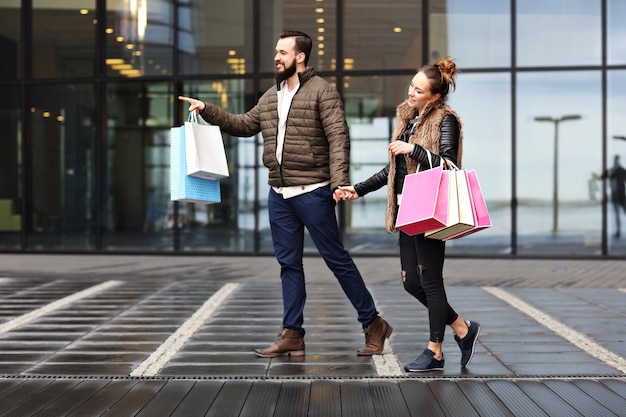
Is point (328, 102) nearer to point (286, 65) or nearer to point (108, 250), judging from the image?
point (286, 65)

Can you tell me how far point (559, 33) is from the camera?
14578 mm

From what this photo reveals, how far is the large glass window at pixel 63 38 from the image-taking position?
15.5m

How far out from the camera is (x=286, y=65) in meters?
5.40

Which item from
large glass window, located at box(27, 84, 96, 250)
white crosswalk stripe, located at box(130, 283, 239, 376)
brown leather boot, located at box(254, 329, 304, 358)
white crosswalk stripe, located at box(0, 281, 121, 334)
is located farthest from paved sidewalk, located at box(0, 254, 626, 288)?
brown leather boot, located at box(254, 329, 304, 358)

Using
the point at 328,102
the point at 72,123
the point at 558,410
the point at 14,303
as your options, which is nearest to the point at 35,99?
the point at 72,123

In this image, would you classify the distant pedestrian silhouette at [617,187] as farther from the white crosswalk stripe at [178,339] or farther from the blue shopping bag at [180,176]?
the blue shopping bag at [180,176]

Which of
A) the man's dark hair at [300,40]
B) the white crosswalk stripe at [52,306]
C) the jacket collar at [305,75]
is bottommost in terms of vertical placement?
the white crosswalk stripe at [52,306]

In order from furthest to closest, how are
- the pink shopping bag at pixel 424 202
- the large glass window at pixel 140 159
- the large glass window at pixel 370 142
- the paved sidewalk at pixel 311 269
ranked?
the large glass window at pixel 140 159
the large glass window at pixel 370 142
the paved sidewalk at pixel 311 269
the pink shopping bag at pixel 424 202

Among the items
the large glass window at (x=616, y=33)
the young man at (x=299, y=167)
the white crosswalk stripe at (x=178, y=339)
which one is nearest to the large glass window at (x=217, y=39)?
the large glass window at (x=616, y=33)

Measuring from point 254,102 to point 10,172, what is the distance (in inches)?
182

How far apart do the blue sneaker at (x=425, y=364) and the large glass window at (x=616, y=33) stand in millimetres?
10781

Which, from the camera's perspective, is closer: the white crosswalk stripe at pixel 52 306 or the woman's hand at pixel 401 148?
the woman's hand at pixel 401 148

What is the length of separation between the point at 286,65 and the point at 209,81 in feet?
32.9

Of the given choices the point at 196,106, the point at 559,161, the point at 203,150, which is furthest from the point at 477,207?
the point at 559,161
